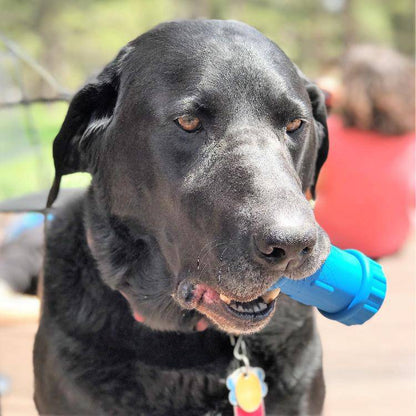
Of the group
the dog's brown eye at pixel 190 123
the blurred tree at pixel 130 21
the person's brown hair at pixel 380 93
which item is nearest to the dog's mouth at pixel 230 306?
the dog's brown eye at pixel 190 123

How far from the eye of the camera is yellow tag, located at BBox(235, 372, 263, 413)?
1.79 meters

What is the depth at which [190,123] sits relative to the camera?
5.33 feet

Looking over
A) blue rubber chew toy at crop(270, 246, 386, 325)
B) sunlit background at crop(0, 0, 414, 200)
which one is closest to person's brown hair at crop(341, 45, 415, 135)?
blue rubber chew toy at crop(270, 246, 386, 325)

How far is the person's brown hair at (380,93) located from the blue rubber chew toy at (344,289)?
257 cm

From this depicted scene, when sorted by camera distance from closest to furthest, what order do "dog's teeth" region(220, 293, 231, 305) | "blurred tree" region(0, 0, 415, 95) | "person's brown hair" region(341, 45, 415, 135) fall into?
"dog's teeth" region(220, 293, 231, 305)
"person's brown hair" region(341, 45, 415, 135)
"blurred tree" region(0, 0, 415, 95)

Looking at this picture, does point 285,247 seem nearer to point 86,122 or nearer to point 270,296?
Answer: point 270,296

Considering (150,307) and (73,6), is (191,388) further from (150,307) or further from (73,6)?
(73,6)

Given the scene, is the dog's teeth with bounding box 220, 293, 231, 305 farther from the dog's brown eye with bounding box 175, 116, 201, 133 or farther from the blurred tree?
the blurred tree

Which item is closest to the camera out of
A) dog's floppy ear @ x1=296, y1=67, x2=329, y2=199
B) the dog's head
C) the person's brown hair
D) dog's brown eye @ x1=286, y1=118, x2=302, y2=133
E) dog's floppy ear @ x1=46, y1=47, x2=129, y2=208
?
the dog's head

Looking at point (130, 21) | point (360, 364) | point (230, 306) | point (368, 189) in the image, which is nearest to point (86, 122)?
point (230, 306)

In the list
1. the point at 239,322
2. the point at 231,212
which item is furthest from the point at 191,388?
Answer: the point at 231,212

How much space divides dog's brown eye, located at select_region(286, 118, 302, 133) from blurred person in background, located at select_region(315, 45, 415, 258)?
246 centimetres

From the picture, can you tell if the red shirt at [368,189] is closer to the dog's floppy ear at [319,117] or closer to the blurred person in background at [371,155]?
the blurred person in background at [371,155]

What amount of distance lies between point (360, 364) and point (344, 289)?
6.00 ft
